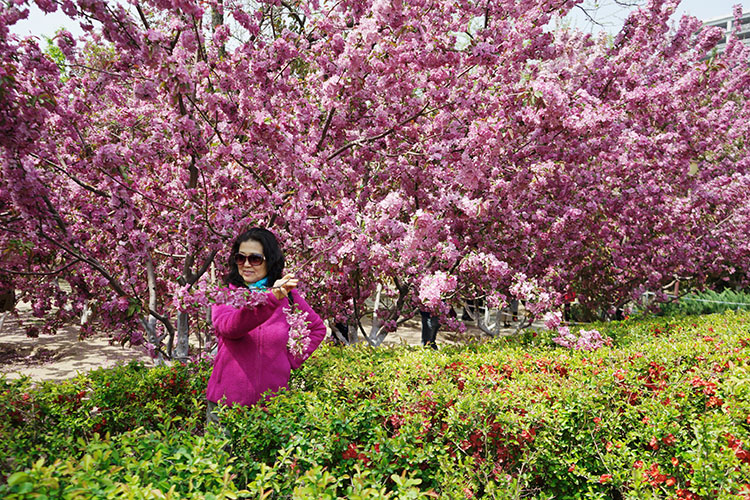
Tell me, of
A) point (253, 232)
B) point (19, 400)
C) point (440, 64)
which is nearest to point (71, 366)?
point (19, 400)

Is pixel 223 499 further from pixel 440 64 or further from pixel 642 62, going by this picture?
pixel 642 62

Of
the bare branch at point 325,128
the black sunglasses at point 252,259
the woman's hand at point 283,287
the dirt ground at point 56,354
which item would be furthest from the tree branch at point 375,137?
the dirt ground at point 56,354

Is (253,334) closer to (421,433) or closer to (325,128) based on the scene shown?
(421,433)

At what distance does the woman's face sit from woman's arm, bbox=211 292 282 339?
0.35 m

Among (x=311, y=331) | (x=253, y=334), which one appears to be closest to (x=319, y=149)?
(x=311, y=331)

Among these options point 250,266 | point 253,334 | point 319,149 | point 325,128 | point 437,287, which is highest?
point 325,128

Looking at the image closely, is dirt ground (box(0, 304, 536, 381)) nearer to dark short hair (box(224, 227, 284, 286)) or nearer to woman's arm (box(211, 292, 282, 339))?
dark short hair (box(224, 227, 284, 286))

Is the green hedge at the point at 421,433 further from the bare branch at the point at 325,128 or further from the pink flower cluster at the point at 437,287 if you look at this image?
the bare branch at the point at 325,128

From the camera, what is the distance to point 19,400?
2.79 m

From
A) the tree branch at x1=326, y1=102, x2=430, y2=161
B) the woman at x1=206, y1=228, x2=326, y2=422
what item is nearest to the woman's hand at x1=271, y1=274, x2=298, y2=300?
the woman at x1=206, y1=228, x2=326, y2=422

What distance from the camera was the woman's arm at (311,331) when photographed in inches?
122

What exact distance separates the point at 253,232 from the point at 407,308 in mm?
4051

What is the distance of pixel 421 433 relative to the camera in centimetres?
253

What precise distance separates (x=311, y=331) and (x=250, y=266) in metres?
0.67
